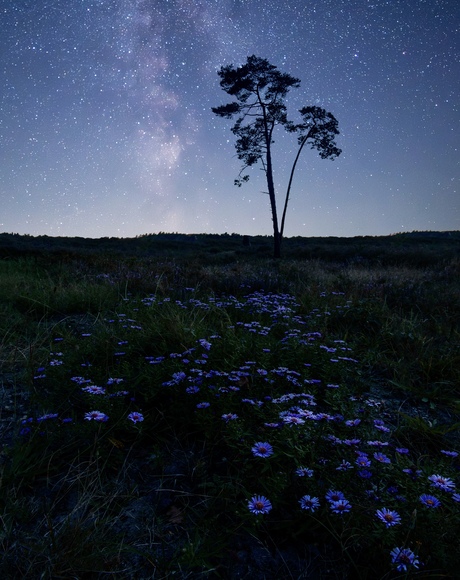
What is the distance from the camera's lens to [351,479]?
5.93 feet

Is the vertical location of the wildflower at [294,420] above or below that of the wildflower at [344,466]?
above

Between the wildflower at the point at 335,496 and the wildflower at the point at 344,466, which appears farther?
the wildflower at the point at 344,466

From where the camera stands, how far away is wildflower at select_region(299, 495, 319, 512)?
1521mm

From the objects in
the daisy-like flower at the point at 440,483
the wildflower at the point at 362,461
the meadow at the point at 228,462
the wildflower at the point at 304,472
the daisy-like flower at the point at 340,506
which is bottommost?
the meadow at the point at 228,462

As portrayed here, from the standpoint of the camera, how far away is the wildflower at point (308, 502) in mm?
1521

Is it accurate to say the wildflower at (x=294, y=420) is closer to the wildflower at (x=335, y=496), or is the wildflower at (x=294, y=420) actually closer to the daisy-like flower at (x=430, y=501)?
the wildflower at (x=335, y=496)

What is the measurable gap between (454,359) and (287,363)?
1707 mm

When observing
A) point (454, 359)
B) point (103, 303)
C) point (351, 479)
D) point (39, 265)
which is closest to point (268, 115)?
point (39, 265)

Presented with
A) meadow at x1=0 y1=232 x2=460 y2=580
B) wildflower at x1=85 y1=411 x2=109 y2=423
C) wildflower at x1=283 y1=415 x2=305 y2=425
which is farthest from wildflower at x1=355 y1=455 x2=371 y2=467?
wildflower at x1=85 y1=411 x2=109 y2=423

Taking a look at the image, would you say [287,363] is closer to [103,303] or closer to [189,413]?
[189,413]

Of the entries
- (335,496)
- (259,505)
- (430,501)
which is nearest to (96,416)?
(259,505)

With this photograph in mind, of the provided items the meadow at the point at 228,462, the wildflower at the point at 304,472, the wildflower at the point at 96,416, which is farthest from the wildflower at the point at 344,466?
the wildflower at the point at 96,416

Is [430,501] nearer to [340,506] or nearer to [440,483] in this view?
[440,483]

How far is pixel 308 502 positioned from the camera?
1.57 metres
